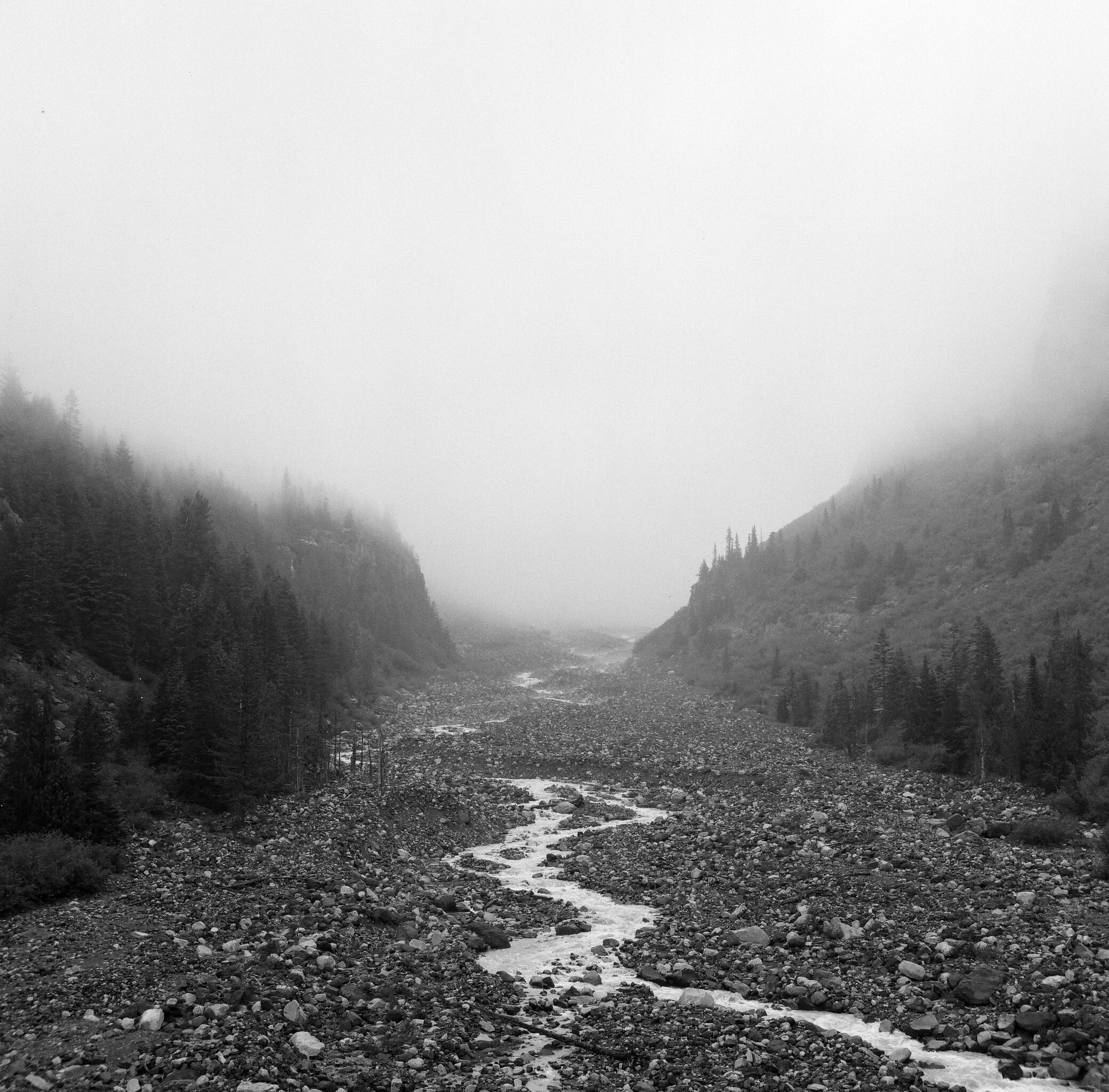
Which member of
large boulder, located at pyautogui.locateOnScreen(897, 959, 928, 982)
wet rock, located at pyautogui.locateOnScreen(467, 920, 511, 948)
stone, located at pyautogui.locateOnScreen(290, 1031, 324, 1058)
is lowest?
wet rock, located at pyautogui.locateOnScreen(467, 920, 511, 948)

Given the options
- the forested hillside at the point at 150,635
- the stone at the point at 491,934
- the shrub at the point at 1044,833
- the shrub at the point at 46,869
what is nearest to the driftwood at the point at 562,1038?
the stone at the point at 491,934

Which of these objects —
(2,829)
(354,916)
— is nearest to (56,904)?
(2,829)

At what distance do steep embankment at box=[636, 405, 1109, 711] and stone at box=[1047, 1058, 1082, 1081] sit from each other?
48142mm

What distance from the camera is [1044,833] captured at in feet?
92.9

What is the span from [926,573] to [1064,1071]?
3705 inches

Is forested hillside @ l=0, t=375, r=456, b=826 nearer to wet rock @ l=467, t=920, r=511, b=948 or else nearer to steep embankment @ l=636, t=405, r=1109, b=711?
wet rock @ l=467, t=920, r=511, b=948

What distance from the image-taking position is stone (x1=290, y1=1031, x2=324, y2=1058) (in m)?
14.4

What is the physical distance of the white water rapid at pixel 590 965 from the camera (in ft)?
46.0

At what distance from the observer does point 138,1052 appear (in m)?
13.8

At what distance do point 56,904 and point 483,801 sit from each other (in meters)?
23.5

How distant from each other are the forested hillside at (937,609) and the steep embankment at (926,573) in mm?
289

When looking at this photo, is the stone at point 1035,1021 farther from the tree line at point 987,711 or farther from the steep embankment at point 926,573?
the steep embankment at point 926,573

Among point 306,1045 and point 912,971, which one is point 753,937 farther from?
point 306,1045

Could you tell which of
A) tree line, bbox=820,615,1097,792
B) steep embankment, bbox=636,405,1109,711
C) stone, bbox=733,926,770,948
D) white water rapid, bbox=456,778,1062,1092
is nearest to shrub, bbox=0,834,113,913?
white water rapid, bbox=456,778,1062,1092
